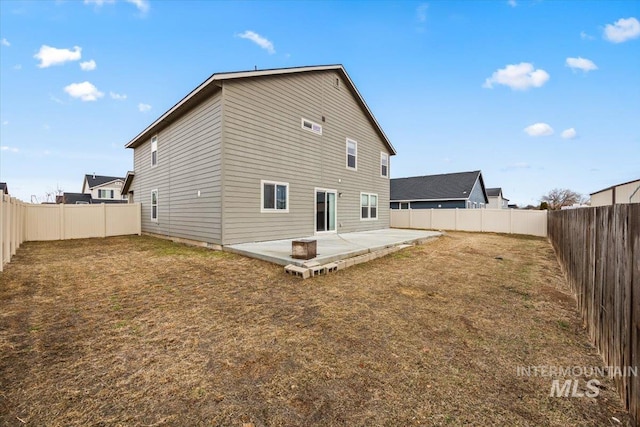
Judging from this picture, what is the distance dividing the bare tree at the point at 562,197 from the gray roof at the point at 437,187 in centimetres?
2206

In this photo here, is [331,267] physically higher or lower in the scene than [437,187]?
lower

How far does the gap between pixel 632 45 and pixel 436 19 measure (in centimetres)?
766

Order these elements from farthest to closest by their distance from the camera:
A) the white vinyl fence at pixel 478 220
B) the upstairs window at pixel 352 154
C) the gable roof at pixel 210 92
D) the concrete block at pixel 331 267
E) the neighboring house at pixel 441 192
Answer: the neighboring house at pixel 441 192
the white vinyl fence at pixel 478 220
the upstairs window at pixel 352 154
the gable roof at pixel 210 92
the concrete block at pixel 331 267

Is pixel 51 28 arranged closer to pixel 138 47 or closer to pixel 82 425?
pixel 138 47

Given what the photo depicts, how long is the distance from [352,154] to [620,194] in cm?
1150

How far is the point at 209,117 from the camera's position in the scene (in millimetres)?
9602

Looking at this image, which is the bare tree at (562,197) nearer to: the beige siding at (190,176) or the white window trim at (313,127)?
the white window trim at (313,127)

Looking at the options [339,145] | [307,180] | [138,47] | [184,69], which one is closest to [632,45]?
[339,145]

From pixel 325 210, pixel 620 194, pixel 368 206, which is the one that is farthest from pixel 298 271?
pixel 620 194

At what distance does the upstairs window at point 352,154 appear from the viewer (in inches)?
566

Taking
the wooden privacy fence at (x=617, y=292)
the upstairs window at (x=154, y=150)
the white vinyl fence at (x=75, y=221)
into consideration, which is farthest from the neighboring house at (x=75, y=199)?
the wooden privacy fence at (x=617, y=292)

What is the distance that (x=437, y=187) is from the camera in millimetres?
28156

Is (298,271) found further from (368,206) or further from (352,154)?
(368,206)

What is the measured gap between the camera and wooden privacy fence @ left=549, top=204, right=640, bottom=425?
210 cm
